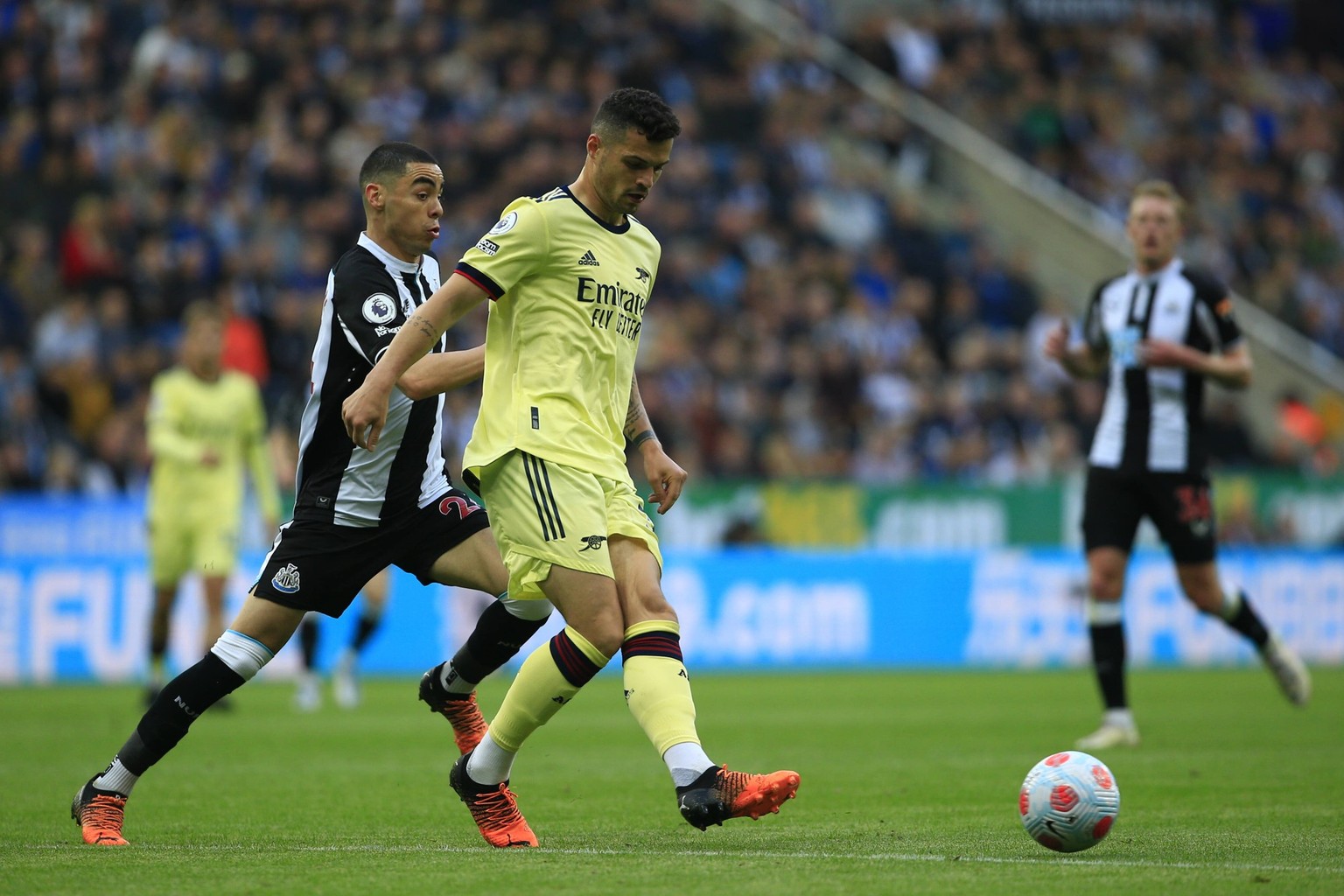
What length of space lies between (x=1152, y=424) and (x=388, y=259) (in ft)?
16.9

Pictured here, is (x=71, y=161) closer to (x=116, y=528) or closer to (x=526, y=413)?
(x=116, y=528)

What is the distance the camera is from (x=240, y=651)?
636 centimetres

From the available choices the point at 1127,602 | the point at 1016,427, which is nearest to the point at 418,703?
the point at 1127,602

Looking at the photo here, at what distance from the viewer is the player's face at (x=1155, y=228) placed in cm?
1005

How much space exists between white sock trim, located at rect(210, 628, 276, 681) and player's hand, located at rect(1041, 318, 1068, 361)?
503 cm

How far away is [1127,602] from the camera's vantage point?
18.3 m

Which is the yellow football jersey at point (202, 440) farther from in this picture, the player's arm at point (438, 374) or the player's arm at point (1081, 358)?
the player's arm at point (438, 374)

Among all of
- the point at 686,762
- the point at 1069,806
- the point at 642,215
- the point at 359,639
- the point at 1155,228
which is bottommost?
the point at 1069,806

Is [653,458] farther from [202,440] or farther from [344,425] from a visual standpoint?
[202,440]

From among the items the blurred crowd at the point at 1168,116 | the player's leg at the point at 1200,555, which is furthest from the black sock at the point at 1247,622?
the blurred crowd at the point at 1168,116

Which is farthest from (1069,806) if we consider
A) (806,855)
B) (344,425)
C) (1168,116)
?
(1168,116)

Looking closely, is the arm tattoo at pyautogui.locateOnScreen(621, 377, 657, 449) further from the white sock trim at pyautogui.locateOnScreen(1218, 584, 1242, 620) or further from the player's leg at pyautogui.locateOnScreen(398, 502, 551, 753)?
the white sock trim at pyautogui.locateOnScreen(1218, 584, 1242, 620)

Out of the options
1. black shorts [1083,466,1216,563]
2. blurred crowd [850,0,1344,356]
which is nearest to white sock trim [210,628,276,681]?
black shorts [1083,466,1216,563]

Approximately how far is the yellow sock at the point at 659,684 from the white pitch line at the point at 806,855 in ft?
1.28
